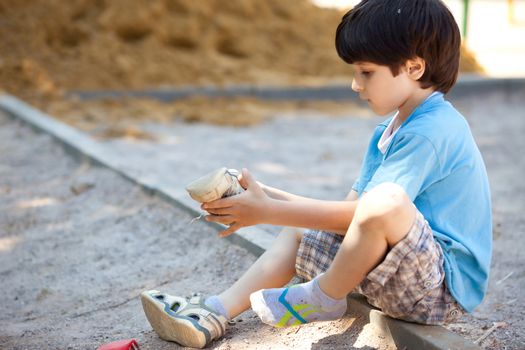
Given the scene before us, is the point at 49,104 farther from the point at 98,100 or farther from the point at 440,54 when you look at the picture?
the point at 440,54

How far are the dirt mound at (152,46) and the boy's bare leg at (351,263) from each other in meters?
5.39

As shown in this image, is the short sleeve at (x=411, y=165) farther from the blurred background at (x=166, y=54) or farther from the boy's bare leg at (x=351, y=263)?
the blurred background at (x=166, y=54)

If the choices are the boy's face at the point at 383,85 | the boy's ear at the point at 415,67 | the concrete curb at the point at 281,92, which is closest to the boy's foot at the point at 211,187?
the boy's face at the point at 383,85

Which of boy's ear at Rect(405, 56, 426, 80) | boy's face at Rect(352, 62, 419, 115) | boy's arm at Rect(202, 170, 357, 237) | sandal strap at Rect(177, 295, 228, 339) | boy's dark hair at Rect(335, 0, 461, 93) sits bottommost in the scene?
sandal strap at Rect(177, 295, 228, 339)

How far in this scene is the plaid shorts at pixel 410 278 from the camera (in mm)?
1843

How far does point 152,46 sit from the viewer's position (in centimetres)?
793

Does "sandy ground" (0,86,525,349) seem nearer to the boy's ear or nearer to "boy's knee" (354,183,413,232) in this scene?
"boy's knee" (354,183,413,232)

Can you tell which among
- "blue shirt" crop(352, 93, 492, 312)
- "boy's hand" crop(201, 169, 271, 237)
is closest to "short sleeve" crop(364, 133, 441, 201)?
"blue shirt" crop(352, 93, 492, 312)

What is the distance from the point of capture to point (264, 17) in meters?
8.78

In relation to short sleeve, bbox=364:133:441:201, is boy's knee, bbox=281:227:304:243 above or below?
below

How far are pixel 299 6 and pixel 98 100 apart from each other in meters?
3.18

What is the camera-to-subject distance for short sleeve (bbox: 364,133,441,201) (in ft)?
6.09

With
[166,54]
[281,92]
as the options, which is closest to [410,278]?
[281,92]

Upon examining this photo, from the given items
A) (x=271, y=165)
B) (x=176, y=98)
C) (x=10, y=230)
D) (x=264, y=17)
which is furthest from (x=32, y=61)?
(x=10, y=230)
